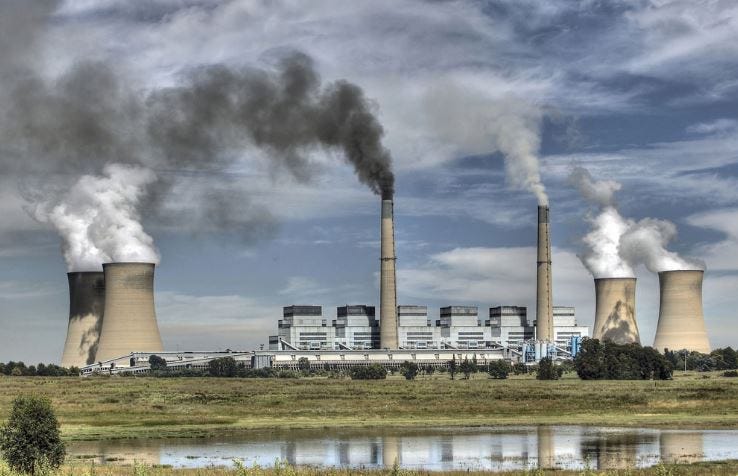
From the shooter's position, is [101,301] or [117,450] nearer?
[117,450]

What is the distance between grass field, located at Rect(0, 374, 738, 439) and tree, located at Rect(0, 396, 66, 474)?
14744 millimetres

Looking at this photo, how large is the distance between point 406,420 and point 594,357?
50.2 metres

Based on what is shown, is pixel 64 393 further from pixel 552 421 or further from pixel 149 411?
→ pixel 552 421

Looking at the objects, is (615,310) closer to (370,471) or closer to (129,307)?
(129,307)

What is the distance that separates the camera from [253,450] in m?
36.4

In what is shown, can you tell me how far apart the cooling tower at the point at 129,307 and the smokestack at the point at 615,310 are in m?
55.5

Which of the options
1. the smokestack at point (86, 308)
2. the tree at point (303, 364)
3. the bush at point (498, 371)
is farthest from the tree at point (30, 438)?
the tree at point (303, 364)

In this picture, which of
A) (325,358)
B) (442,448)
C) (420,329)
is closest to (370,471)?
(442,448)

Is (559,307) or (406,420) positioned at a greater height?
(559,307)

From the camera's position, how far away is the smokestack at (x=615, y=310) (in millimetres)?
120125

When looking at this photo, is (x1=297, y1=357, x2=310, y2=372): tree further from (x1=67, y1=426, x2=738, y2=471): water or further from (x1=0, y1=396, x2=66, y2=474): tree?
(x1=0, y1=396, x2=66, y2=474): tree

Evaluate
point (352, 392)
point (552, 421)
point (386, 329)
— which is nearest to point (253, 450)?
point (552, 421)

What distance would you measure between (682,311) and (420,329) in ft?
236

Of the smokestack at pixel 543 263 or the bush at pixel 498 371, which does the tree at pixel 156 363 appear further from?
the smokestack at pixel 543 263
